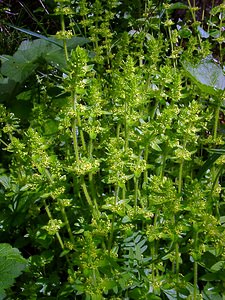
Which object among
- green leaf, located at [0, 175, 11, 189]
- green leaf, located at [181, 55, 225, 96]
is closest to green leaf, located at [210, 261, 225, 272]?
green leaf, located at [181, 55, 225, 96]

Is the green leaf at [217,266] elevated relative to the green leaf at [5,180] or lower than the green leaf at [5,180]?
lower

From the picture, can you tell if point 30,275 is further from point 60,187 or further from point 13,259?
point 60,187

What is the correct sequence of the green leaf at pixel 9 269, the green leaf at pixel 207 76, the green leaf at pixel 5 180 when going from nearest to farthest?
1. the green leaf at pixel 9 269
2. the green leaf at pixel 207 76
3. the green leaf at pixel 5 180

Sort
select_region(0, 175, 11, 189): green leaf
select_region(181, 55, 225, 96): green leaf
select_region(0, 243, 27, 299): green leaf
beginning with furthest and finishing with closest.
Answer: select_region(0, 175, 11, 189): green leaf
select_region(181, 55, 225, 96): green leaf
select_region(0, 243, 27, 299): green leaf

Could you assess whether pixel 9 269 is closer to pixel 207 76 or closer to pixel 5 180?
pixel 5 180

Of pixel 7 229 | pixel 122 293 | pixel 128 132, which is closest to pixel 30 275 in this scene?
pixel 7 229

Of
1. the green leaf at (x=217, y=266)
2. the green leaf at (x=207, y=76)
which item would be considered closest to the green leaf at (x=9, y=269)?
the green leaf at (x=217, y=266)

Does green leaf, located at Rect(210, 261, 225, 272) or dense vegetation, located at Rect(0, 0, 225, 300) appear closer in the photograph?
dense vegetation, located at Rect(0, 0, 225, 300)

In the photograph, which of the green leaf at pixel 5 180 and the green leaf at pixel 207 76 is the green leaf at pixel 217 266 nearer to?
the green leaf at pixel 207 76

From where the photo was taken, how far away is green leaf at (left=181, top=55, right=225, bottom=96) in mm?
1519

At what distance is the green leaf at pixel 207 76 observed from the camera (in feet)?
4.98

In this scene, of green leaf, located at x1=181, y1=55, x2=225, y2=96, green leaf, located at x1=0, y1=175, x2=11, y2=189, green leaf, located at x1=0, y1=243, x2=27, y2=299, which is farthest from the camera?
green leaf, located at x1=0, y1=175, x2=11, y2=189

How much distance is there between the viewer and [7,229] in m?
1.77

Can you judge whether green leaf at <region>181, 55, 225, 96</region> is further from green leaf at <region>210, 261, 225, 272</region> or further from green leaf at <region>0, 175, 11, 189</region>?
green leaf at <region>0, 175, 11, 189</region>
